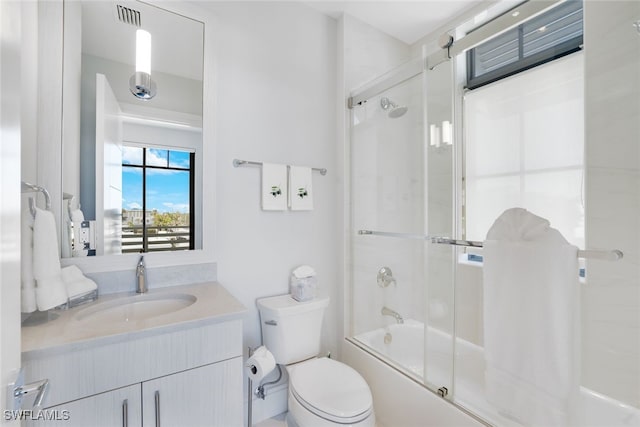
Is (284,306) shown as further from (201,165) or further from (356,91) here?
(356,91)

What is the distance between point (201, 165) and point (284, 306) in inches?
35.8

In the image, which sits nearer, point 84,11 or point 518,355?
point 518,355

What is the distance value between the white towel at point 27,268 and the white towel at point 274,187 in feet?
3.32

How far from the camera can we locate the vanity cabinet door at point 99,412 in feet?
2.89

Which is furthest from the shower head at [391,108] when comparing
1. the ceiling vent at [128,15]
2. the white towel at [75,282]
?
the white towel at [75,282]

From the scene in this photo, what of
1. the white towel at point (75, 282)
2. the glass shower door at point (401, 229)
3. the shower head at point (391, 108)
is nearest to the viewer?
the white towel at point (75, 282)

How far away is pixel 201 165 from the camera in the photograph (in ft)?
5.22

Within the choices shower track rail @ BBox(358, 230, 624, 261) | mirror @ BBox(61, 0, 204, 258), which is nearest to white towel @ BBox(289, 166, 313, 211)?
shower track rail @ BBox(358, 230, 624, 261)

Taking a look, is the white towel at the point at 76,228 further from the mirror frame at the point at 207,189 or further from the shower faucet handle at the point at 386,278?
the shower faucet handle at the point at 386,278

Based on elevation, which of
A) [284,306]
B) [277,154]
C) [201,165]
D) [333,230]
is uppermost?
[277,154]

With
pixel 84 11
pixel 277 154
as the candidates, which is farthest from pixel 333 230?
pixel 84 11

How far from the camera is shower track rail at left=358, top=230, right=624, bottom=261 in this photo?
3.06 feet

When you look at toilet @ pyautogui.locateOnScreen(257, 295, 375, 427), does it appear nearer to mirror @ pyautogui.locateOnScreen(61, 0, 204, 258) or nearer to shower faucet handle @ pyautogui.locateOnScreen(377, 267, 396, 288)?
shower faucet handle @ pyautogui.locateOnScreen(377, 267, 396, 288)

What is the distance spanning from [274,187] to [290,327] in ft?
2.71
